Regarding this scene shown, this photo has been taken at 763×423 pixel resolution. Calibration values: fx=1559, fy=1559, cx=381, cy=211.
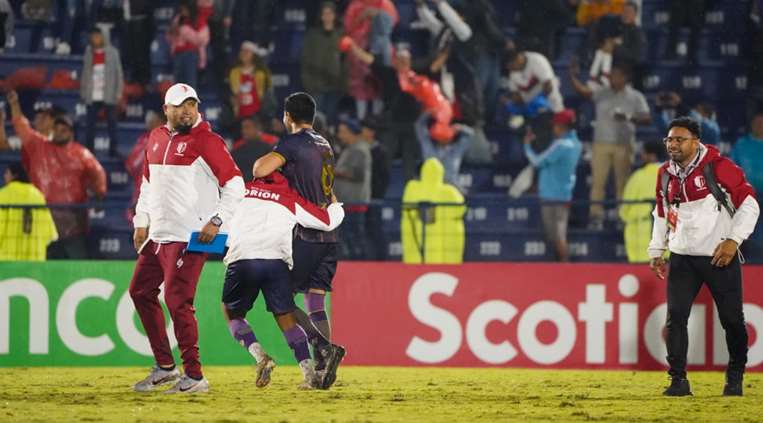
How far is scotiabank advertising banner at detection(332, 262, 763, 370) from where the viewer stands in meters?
14.9

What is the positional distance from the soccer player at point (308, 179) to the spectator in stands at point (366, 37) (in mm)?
8310

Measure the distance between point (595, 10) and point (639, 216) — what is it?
5538 mm

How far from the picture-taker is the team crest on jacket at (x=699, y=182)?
11469 mm

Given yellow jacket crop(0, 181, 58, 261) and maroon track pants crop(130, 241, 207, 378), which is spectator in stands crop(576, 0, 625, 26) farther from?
maroon track pants crop(130, 241, 207, 378)

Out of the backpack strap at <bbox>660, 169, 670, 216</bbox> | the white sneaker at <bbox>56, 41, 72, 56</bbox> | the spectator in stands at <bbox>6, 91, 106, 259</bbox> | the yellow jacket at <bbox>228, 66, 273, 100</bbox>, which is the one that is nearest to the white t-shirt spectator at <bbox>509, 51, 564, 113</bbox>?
the yellow jacket at <bbox>228, 66, 273, 100</bbox>

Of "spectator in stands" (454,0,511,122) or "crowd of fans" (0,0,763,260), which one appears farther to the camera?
"spectator in stands" (454,0,511,122)

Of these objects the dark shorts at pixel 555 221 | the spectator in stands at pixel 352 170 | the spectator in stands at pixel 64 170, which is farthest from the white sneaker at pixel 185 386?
the spectator in stands at pixel 64 170

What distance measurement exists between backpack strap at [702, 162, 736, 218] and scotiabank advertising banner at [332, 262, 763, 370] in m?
3.47

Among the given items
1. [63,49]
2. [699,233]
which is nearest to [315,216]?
[699,233]

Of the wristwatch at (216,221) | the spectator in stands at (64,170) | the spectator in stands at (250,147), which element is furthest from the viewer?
the spectator in stands at (64,170)

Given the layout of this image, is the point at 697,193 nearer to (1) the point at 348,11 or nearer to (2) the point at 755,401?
(2) the point at 755,401

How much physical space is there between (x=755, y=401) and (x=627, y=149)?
802cm

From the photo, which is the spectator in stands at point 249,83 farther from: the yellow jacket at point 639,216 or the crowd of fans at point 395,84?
the yellow jacket at point 639,216

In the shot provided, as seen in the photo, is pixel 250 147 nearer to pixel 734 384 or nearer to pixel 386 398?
pixel 386 398
